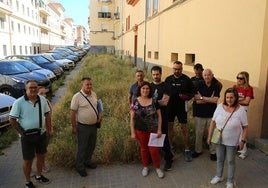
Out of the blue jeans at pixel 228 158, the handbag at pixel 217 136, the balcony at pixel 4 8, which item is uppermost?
the balcony at pixel 4 8

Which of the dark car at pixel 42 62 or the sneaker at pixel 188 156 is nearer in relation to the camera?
the sneaker at pixel 188 156

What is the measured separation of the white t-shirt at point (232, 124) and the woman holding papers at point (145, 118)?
3.13 feet

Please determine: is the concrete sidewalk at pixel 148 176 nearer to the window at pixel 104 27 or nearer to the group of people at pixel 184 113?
the group of people at pixel 184 113

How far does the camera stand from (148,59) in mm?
18812

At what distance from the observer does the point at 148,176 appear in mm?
4805

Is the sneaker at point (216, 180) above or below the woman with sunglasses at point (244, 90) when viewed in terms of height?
below

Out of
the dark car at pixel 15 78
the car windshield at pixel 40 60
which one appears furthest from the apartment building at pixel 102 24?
the dark car at pixel 15 78

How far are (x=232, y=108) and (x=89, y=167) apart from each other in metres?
2.64

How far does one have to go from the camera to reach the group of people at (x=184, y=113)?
161 inches

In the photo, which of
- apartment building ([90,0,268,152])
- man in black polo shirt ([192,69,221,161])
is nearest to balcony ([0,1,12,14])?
apartment building ([90,0,268,152])

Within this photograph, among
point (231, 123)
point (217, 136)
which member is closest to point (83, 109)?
point (217, 136)

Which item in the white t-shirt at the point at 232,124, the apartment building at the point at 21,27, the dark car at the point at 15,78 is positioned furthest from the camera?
the apartment building at the point at 21,27

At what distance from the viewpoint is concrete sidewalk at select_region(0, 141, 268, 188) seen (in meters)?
4.54

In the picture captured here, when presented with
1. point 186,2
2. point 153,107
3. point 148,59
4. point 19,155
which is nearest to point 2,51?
point 148,59
